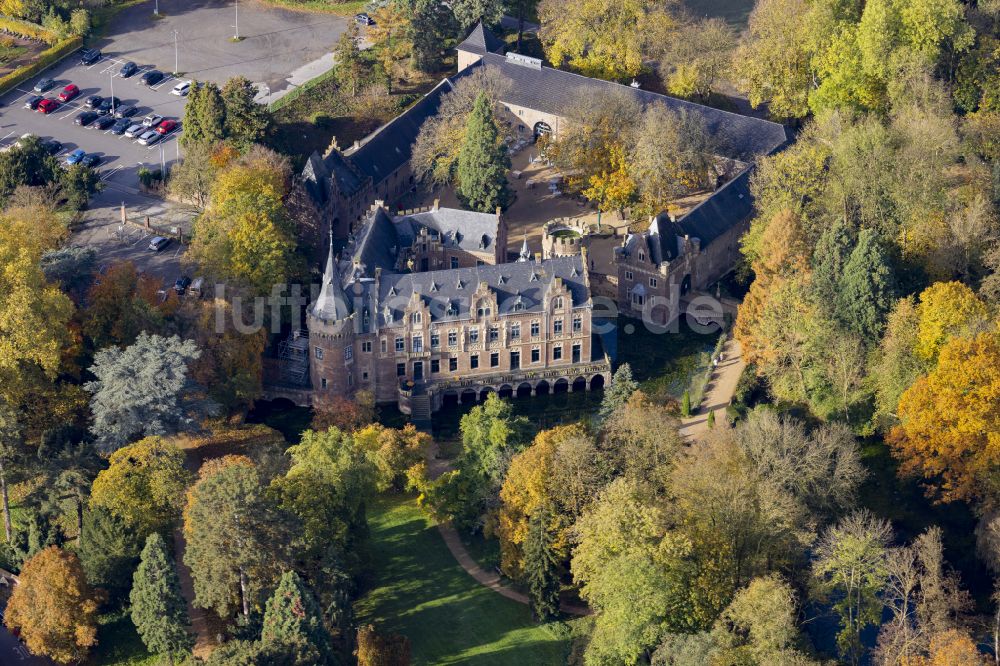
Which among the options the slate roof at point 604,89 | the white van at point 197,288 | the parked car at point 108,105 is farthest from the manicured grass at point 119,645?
the slate roof at point 604,89

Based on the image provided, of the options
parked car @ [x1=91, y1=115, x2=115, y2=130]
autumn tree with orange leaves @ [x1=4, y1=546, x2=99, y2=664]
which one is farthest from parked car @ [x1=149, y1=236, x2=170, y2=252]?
autumn tree with orange leaves @ [x1=4, y1=546, x2=99, y2=664]

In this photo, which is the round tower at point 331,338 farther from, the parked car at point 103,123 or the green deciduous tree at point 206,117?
the parked car at point 103,123

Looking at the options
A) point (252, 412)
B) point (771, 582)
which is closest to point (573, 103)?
point (252, 412)

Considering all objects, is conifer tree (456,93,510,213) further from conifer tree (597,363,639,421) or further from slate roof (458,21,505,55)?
conifer tree (597,363,639,421)

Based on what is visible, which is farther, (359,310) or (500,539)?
(359,310)

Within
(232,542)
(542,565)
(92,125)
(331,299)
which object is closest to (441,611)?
(542,565)

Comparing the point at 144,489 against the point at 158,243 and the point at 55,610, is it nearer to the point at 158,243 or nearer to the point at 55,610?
the point at 55,610

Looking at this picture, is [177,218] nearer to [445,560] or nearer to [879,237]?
[445,560]
